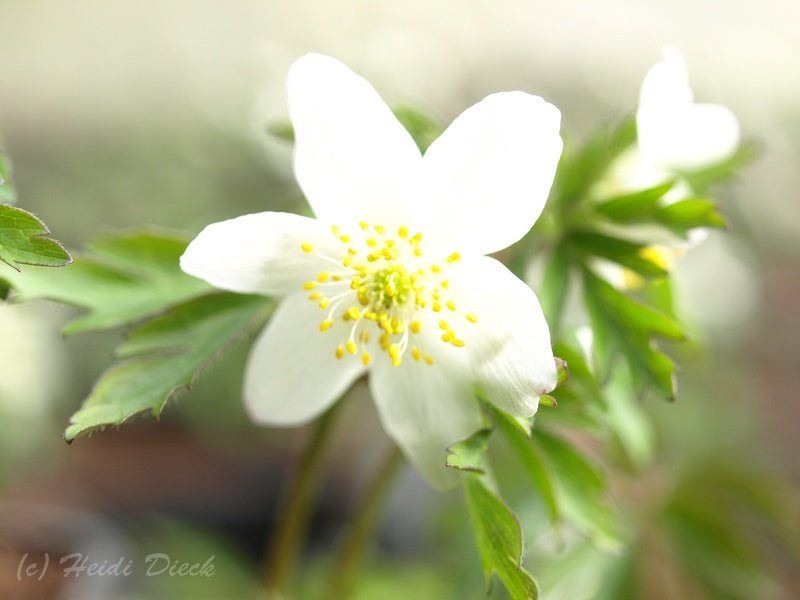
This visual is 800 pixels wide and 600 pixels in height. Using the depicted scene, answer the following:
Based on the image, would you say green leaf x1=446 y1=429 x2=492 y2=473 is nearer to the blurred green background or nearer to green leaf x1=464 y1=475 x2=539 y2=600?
green leaf x1=464 y1=475 x2=539 y2=600

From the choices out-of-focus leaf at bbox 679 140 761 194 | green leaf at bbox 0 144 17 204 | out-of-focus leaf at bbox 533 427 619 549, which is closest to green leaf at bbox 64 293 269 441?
green leaf at bbox 0 144 17 204

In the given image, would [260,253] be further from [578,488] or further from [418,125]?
[578,488]

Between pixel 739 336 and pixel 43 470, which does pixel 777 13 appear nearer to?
pixel 739 336

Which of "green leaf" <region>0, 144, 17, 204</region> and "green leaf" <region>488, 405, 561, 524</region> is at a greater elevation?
"green leaf" <region>0, 144, 17, 204</region>

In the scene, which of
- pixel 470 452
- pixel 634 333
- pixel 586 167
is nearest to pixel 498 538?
pixel 470 452

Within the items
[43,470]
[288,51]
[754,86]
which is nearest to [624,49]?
[754,86]

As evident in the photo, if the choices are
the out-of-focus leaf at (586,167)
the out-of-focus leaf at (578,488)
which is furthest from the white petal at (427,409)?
the out-of-focus leaf at (586,167)

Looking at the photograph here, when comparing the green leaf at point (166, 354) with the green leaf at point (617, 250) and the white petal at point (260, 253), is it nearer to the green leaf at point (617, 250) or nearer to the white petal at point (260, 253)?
the white petal at point (260, 253)
